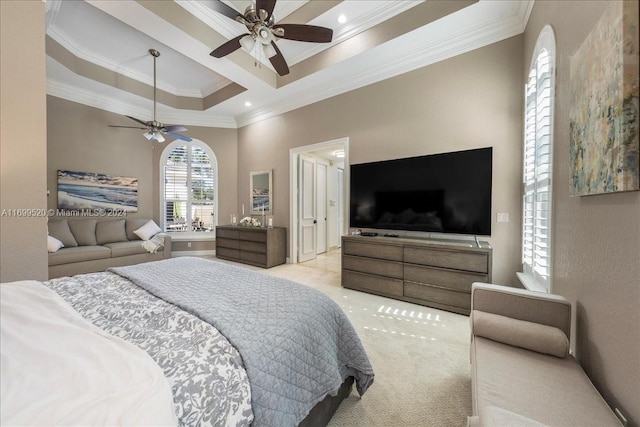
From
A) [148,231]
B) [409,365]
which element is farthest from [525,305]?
[148,231]

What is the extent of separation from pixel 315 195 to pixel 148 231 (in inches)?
140

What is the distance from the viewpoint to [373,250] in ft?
10.9

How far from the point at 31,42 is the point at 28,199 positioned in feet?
3.93

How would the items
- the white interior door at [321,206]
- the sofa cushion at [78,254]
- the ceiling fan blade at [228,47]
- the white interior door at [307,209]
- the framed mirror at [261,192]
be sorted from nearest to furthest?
the ceiling fan blade at [228,47] → the sofa cushion at [78,254] → the white interior door at [307,209] → the framed mirror at [261,192] → the white interior door at [321,206]

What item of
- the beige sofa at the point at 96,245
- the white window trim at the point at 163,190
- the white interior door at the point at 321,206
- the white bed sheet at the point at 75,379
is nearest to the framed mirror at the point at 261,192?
the white window trim at the point at 163,190

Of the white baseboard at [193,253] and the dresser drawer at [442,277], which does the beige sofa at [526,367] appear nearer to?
the dresser drawer at [442,277]

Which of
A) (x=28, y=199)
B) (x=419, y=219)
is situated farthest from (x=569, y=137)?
(x=28, y=199)

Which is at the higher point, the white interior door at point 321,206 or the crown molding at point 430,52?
the crown molding at point 430,52

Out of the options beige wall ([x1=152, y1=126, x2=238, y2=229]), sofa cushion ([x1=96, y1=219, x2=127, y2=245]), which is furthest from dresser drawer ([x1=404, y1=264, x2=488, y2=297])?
sofa cushion ([x1=96, y1=219, x2=127, y2=245])

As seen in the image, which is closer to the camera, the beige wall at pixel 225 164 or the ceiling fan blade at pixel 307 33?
the ceiling fan blade at pixel 307 33

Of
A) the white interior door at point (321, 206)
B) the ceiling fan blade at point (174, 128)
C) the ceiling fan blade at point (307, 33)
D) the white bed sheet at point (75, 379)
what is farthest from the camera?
the white interior door at point (321, 206)

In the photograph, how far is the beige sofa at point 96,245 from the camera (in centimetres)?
369

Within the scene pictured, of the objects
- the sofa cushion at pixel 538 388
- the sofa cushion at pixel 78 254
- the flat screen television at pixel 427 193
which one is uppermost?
the flat screen television at pixel 427 193

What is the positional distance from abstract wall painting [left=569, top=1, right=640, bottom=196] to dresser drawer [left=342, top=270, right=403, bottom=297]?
84.0 inches
